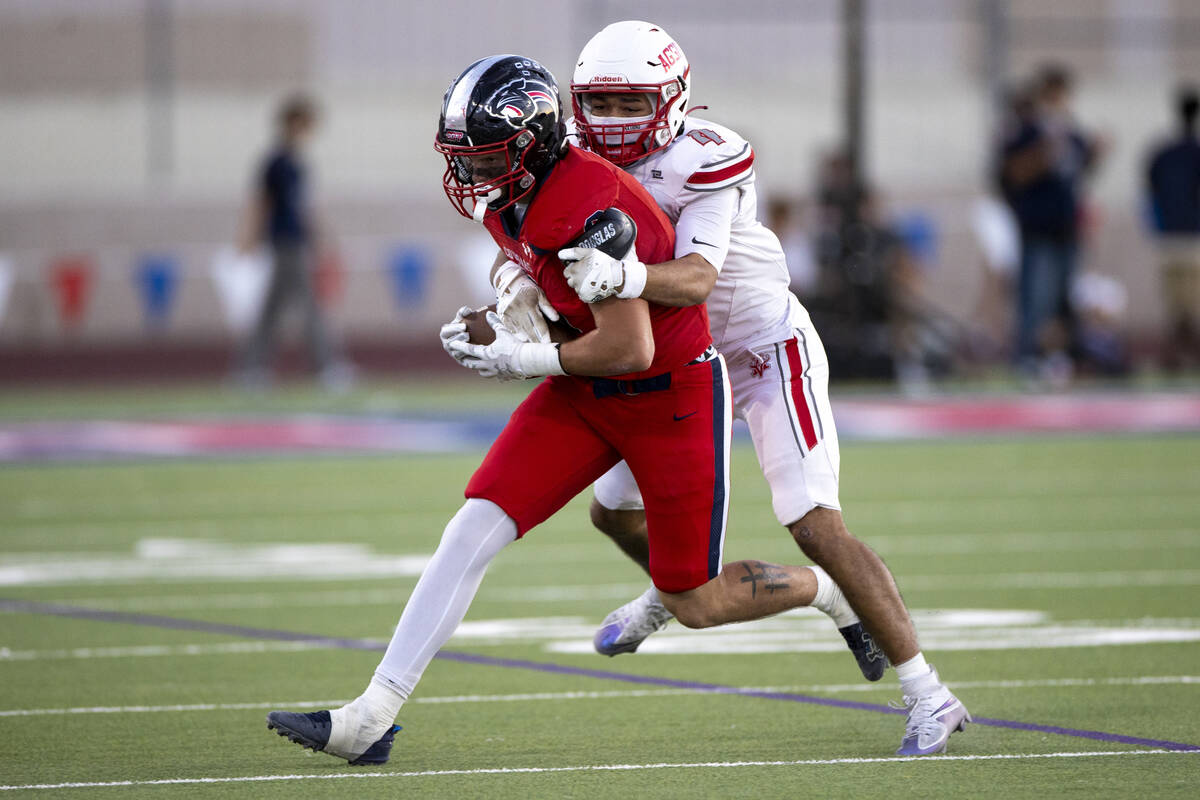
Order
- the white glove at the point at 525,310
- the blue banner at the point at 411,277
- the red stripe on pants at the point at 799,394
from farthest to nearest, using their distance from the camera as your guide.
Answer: the blue banner at the point at 411,277 < the red stripe on pants at the point at 799,394 < the white glove at the point at 525,310

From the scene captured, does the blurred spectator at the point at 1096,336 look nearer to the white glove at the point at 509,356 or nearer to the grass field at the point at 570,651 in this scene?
the grass field at the point at 570,651

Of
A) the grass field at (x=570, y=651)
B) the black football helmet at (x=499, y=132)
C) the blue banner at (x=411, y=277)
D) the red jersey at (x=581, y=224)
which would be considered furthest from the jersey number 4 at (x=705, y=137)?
the blue banner at (x=411, y=277)

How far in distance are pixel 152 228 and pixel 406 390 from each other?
6067 mm

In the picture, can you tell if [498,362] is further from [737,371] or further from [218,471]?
[218,471]

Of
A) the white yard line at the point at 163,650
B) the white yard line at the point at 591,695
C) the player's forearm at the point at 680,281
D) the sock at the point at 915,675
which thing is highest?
the player's forearm at the point at 680,281

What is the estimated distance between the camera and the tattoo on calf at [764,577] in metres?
5.62

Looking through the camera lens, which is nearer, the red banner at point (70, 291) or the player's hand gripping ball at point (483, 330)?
the player's hand gripping ball at point (483, 330)

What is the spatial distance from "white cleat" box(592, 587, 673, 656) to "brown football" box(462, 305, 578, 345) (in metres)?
0.92

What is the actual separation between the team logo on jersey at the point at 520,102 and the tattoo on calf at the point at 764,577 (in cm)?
136

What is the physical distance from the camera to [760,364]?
5785 mm

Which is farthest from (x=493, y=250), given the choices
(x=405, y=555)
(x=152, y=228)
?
(x=405, y=555)

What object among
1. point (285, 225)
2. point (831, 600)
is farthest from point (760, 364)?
point (285, 225)

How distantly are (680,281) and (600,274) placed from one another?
0.29m

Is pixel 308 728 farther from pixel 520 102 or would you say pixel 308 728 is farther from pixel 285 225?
pixel 285 225
